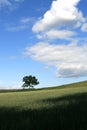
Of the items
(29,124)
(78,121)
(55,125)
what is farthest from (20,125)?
(78,121)

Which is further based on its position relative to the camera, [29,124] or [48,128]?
[29,124]

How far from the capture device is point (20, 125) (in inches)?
362

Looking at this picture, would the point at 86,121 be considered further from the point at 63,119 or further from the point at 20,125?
the point at 20,125

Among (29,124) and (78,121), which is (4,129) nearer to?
(29,124)

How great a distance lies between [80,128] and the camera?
8.28 m

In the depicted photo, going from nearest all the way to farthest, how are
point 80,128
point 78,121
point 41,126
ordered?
point 80,128, point 41,126, point 78,121

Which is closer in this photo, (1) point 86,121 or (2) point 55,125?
(2) point 55,125

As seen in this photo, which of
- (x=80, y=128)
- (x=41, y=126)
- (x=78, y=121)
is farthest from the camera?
(x=78, y=121)

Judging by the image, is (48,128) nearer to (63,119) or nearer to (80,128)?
(80,128)

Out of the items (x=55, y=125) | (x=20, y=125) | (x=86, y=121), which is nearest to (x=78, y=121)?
(x=86, y=121)

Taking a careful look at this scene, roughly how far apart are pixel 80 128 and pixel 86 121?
1.35 meters

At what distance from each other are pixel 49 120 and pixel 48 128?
1.21 m

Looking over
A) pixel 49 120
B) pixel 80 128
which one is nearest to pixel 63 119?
pixel 49 120

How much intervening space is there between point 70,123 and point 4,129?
1738 mm
